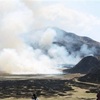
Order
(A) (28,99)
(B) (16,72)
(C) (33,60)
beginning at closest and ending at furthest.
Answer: (A) (28,99)
(B) (16,72)
(C) (33,60)

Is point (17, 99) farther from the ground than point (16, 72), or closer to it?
closer to it

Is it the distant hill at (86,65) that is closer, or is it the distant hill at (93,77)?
the distant hill at (93,77)

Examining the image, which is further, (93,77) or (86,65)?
(86,65)

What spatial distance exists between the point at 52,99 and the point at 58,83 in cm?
3119

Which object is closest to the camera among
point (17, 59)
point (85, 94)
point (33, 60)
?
point (85, 94)

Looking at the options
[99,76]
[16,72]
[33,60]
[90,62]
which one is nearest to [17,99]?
[99,76]

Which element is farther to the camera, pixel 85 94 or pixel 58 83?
pixel 58 83

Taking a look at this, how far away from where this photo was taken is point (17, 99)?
221ft

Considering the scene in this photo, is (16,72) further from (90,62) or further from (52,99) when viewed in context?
(52,99)

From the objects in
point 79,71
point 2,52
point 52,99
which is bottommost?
point 52,99

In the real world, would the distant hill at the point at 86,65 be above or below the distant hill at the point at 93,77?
above

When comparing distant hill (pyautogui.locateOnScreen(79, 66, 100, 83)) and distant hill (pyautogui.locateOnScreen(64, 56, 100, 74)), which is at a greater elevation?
distant hill (pyautogui.locateOnScreen(64, 56, 100, 74))

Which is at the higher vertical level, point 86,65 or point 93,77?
point 86,65

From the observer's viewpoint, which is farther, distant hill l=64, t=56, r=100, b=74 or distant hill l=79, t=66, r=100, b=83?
distant hill l=64, t=56, r=100, b=74
